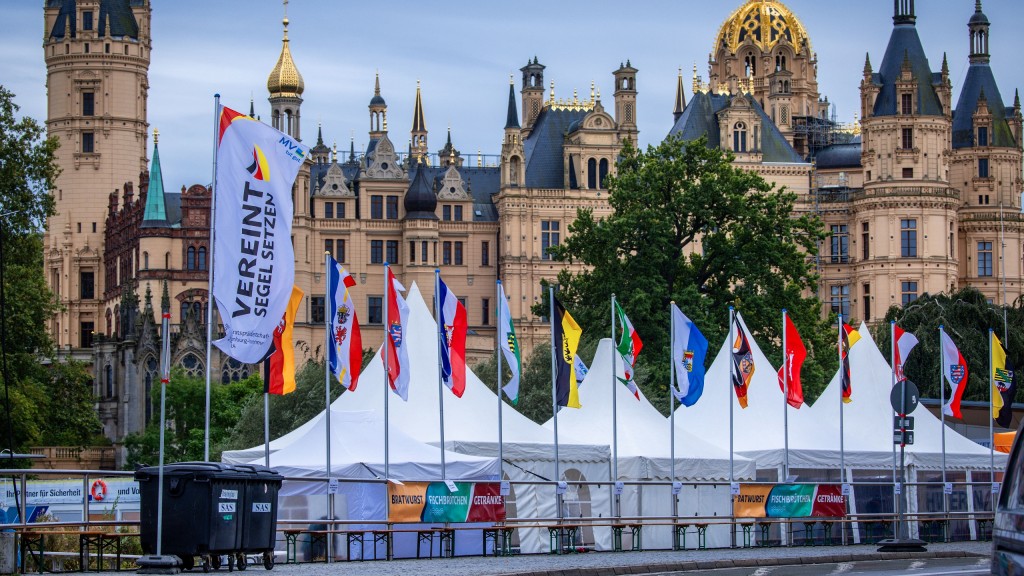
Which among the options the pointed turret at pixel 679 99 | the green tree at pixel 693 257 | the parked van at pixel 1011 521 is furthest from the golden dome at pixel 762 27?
the parked van at pixel 1011 521

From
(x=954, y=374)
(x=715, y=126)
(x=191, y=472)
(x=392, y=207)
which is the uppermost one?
(x=715, y=126)

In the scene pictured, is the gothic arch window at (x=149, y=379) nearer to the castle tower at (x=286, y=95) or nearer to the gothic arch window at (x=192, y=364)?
the gothic arch window at (x=192, y=364)

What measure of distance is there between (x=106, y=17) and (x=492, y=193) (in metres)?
24.7

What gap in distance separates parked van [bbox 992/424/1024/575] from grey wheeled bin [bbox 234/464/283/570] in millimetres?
11957

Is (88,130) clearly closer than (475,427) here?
No

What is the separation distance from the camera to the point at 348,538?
97.2ft

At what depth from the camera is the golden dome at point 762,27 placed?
422 feet

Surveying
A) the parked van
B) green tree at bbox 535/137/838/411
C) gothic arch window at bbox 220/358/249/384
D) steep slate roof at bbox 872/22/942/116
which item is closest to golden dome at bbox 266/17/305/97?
gothic arch window at bbox 220/358/249/384

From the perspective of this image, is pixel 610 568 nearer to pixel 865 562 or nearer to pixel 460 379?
pixel 865 562

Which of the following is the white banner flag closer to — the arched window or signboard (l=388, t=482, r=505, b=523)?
signboard (l=388, t=482, r=505, b=523)

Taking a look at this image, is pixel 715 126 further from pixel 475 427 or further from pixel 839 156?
pixel 475 427

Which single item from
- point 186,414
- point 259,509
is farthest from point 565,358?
point 186,414

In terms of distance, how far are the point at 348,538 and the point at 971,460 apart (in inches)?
781

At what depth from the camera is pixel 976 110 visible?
11400 centimetres
